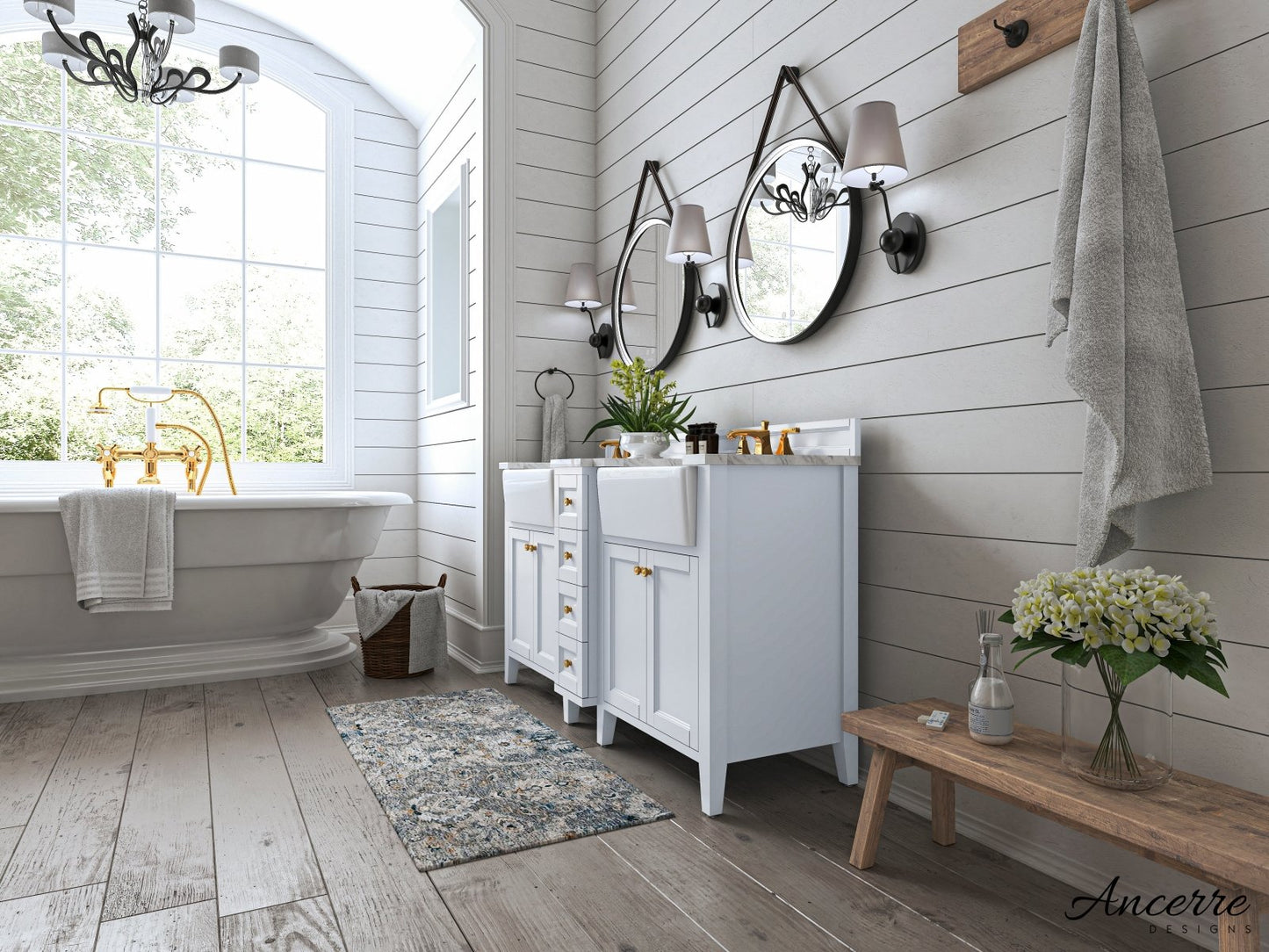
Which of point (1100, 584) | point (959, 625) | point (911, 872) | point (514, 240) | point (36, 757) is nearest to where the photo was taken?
point (1100, 584)

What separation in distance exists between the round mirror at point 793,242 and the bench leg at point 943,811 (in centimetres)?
114

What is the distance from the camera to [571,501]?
2.50 meters

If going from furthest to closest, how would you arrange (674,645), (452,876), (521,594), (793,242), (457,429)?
(457,429)
(521,594)
(793,242)
(674,645)
(452,876)

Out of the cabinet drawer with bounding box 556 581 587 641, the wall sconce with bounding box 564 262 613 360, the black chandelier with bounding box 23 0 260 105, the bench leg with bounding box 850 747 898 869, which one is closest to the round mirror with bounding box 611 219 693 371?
the wall sconce with bounding box 564 262 613 360

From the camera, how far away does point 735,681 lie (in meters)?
1.91

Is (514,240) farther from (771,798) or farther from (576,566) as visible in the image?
(771,798)

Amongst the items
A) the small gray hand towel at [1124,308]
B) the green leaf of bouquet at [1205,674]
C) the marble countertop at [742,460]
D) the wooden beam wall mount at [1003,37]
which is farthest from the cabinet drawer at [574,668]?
the wooden beam wall mount at [1003,37]

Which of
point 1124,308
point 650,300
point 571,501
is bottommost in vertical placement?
point 571,501

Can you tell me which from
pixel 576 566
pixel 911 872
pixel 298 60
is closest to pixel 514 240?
pixel 576 566

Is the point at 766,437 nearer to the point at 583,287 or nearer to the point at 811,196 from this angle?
the point at 811,196

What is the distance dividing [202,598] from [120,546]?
36 centimetres

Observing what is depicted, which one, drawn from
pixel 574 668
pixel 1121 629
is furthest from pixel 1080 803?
pixel 574 668

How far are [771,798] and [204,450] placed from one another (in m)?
3.18

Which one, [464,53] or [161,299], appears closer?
[464,53]
